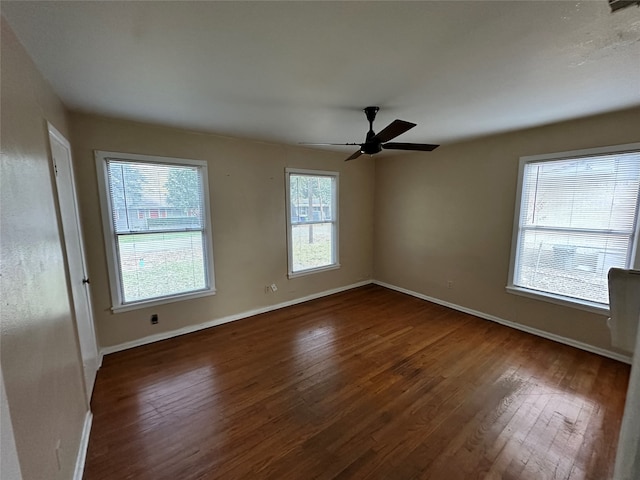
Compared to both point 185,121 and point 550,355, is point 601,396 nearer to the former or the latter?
point 550,355

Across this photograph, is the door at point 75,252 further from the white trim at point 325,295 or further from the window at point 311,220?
the window at point 311,220

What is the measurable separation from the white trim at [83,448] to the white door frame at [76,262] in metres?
0.20

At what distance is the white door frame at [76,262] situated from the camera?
78.2 inches

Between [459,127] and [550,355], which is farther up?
[459,127]

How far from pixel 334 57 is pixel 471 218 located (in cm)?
318

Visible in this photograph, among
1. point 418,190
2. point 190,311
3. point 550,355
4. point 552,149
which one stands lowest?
point 550,355

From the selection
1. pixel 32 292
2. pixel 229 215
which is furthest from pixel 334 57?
pixel 229 215

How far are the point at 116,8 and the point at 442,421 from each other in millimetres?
3149

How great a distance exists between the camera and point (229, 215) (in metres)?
3.65

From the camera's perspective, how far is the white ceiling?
4.16ft

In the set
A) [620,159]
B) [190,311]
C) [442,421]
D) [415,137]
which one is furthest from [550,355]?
[190,311]

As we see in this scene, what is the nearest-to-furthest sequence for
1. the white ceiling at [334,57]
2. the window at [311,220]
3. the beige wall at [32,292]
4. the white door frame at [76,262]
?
the beige wall at [32,292] → the white ceiling at [334,57] → the white door frame at [76,262] → the window at [311,220]

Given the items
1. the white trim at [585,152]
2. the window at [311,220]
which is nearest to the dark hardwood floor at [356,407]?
the window at [311,220]

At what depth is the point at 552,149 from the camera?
3.07 m
